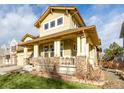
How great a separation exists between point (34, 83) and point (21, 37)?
13.8m

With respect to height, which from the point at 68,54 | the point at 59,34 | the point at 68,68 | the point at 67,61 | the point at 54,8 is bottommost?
the point at 68,68

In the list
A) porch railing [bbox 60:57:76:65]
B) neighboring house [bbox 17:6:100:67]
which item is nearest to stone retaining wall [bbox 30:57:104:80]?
porch railing [bbox 60:57:76:65]

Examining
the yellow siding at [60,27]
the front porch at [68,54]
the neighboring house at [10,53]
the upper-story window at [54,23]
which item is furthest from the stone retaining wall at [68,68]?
the neighboring house at [10,53]

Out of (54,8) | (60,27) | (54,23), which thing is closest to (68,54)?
(60,27)

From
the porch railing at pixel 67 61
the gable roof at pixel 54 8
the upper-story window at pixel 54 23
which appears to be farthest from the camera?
the upper-story window at pixel 54 23

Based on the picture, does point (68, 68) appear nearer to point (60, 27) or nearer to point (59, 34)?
point (59, 34)

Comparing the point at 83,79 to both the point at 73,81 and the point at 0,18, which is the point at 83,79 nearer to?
the point at 73,81

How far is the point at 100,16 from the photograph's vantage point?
608 inches

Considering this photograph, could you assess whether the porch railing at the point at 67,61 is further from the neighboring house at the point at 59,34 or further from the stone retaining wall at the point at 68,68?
the neighboring house at the point at 59,34

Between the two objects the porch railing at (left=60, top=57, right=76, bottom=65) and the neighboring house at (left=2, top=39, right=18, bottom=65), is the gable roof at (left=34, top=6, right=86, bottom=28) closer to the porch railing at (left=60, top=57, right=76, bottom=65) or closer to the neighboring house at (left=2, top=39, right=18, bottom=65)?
the porch railing at (left=60, top=57, right=76, bottom=65)

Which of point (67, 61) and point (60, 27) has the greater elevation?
point (60, 27)

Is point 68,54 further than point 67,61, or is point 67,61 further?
point 68,54

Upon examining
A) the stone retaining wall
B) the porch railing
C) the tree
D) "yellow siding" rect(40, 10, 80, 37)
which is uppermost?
"yellow siding" rect(40, 10, 80, 37)

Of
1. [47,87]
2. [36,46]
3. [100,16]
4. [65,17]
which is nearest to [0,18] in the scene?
[36,46]
